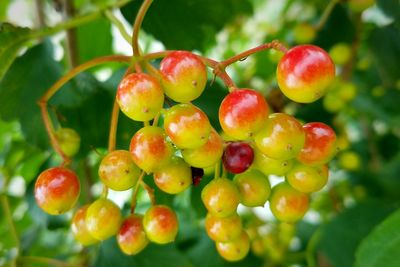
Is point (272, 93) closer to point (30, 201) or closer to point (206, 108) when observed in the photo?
point (206, 108)

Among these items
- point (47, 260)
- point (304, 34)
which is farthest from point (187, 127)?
point (304, 34)

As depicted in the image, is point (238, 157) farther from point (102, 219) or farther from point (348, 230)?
point (348, 230)

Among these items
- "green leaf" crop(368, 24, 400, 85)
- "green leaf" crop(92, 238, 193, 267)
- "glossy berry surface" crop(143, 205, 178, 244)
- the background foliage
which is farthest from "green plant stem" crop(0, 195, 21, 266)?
"green leaf" crop(368, 24, 400, 85)

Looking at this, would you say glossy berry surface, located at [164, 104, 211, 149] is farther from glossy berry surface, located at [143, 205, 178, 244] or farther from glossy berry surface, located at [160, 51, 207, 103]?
glossy berry surface, located at [143, 205, 178, 244]

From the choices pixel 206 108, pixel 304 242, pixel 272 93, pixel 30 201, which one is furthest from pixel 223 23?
pixel 304 242

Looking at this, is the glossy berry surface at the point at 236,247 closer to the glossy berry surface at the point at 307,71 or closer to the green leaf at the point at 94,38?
the glossy berry surface at the point at 307,71

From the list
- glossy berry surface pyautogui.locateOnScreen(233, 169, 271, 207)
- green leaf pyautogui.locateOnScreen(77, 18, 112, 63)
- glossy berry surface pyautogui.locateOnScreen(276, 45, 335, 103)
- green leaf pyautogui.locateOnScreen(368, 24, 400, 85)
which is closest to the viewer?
glossy berry surface pyautogui.locateOnScreen(276, 45, 335, 103)

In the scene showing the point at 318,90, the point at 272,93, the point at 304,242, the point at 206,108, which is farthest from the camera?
the point at 304,242
